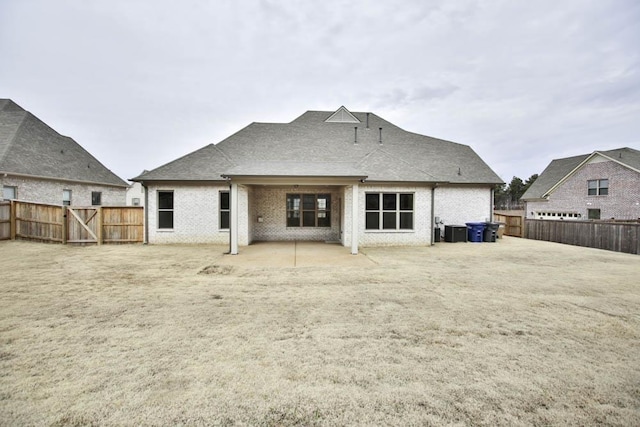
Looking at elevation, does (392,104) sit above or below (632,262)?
above

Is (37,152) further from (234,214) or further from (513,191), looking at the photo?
(513,191)

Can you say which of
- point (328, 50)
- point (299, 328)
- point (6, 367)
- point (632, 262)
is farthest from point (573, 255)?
point (328, 50)

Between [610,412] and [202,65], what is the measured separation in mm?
21216

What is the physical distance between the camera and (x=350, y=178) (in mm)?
10711

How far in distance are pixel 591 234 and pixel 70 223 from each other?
78.5 feet

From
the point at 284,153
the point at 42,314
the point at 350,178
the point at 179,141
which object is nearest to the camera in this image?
the point at 42,314

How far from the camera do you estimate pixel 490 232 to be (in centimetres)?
1505

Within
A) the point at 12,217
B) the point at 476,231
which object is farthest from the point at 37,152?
the point at 476,231

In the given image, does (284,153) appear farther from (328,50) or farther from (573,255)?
(573,255)

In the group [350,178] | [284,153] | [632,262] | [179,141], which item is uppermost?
[179,141]

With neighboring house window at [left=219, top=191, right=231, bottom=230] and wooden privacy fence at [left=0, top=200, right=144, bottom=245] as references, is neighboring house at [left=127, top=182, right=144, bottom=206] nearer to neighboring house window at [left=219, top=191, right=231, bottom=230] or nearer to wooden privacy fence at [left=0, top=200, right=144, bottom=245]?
wooden privacy fence at [left=0, top=200, right=144, bottom=245]

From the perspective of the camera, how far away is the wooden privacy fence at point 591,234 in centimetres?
1213

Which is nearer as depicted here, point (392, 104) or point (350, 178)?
point (350, 178)

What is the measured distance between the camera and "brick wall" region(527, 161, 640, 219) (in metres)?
21.4
